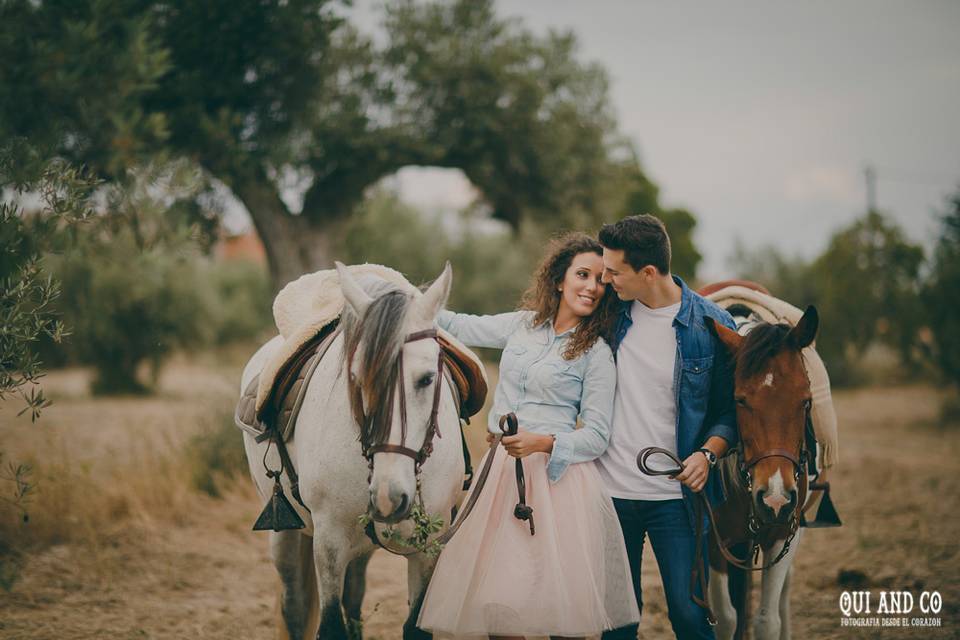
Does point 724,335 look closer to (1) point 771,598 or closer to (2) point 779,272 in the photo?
(1) point 771,598

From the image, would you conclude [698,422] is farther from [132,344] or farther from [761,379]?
[132,344]

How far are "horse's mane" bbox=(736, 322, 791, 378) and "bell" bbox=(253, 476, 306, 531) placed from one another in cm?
205

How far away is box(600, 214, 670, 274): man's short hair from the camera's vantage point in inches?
116

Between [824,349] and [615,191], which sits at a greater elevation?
[615,191]

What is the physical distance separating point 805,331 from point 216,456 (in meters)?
6.52

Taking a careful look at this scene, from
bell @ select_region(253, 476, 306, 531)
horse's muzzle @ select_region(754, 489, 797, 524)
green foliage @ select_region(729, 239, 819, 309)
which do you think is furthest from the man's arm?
green foliage @ select_region(729, 239, 819, 309)

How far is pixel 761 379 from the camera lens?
292 centimetres

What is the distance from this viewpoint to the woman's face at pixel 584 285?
3090 millimetres

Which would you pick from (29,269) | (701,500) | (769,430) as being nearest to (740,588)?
(701,500)

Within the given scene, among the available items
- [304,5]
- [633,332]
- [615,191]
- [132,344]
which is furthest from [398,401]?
[132,344]

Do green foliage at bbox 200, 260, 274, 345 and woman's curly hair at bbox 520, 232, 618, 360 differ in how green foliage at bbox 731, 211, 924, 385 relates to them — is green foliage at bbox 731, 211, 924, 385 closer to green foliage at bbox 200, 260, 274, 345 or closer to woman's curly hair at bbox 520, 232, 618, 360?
woman's curly hair at bbox 520, 232, 618, 360

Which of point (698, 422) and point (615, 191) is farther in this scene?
point (615, 191)

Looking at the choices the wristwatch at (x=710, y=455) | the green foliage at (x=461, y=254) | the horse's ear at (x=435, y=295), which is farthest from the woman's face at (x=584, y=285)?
the green foliage at (x=461, y=254)

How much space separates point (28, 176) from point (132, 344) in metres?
15.8
